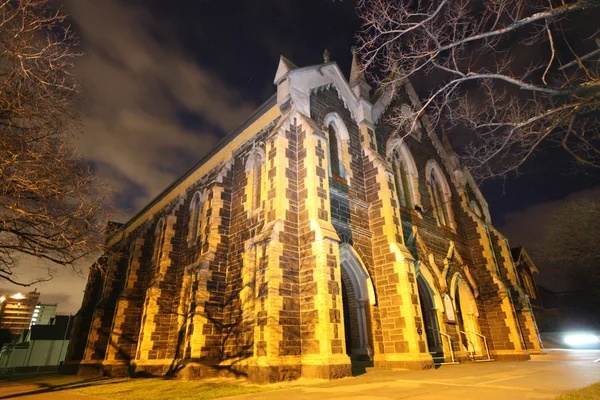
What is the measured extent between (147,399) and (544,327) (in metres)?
40.3

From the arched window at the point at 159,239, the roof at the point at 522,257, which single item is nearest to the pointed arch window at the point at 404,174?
the arched window at the point at 159,239

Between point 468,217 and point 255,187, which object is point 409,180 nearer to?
point 468,217

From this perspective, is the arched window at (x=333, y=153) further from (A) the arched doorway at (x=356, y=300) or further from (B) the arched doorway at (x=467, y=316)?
(B) the arched doorway at (x=467, y=316)

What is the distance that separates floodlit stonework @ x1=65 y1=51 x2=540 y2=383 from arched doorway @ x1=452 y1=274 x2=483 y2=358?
0.07m

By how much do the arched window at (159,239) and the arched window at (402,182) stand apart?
12350mm

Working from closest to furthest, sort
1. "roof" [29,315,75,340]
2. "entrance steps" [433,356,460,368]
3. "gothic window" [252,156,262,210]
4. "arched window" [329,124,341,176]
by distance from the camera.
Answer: "entrance steps" [433,356,460,368], "gothic window" [252,156,262,210], "arched window" [329,124,341,176], "roof" [29,315,75,340]

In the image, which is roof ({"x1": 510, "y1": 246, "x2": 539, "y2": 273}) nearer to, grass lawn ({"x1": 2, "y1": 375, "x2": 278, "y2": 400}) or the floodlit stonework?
the floodlit stonework

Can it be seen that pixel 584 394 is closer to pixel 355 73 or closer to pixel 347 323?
pixel 347 323

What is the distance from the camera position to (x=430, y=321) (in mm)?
14203

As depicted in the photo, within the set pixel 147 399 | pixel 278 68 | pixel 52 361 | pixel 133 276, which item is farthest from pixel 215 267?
pixel 52 361

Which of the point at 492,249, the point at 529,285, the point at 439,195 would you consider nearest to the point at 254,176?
the point at 439,195

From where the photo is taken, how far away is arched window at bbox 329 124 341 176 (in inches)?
549

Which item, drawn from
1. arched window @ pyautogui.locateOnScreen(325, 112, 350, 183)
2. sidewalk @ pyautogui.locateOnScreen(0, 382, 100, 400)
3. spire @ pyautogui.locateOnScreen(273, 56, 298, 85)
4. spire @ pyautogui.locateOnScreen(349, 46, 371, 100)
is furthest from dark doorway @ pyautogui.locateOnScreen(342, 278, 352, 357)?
spire @ pyautogui.locateOnScreen(349, 46, 371, 100)

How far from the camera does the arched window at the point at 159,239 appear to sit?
17.1m
